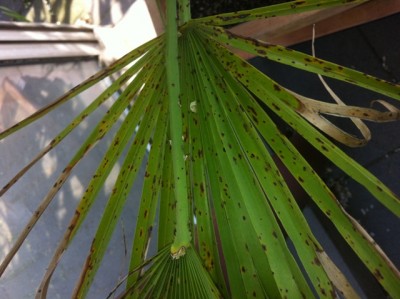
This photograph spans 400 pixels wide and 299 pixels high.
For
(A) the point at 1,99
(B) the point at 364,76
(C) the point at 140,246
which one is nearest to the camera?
(B) the point at 364,76

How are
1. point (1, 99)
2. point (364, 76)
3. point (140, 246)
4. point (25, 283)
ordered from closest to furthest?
1. point (364, 76)
2. point (140, 246)
3. point (25, 283)
4. point (1, 99)

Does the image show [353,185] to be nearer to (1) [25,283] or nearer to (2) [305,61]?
(2) [305,61]

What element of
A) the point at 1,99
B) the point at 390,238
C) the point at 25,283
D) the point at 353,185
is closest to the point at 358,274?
the point at 390,238

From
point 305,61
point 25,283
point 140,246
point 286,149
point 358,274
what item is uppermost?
point 305,61

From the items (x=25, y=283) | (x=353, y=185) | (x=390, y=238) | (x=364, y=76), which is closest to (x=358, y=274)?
(x=390, y=238)

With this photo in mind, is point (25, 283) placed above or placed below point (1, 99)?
below

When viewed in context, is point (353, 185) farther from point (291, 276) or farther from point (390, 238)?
point (291, 276)

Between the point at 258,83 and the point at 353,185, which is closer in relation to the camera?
the point at 258,83
